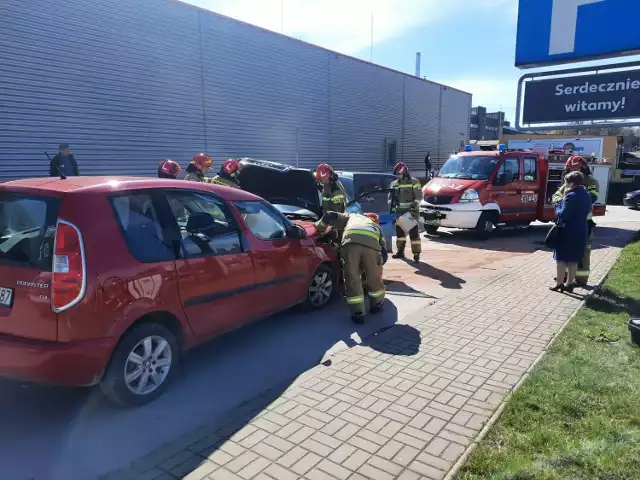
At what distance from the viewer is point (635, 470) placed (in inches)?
103

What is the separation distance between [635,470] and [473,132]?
61924 millimetres

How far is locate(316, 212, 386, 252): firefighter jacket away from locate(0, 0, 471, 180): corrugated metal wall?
8.65 meters

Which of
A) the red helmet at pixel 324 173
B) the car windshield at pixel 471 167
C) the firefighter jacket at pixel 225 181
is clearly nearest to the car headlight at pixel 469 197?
the car windshield at pixel 471 167

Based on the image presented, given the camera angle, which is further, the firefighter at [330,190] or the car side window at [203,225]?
the firefighter at [330,190]

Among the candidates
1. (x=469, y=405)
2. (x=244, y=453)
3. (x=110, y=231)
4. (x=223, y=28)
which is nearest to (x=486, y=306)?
(x=469, y=405)

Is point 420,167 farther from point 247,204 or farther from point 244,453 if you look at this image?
point 244,453

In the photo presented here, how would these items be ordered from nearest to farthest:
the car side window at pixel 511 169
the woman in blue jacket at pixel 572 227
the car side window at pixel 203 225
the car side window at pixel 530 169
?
the car side window at pixel 203 225 < the woman in blue jacket at pixel 572 227 < the car side window at pixel 511 169 < the car side window at pixel 530 169

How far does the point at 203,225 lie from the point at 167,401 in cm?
141

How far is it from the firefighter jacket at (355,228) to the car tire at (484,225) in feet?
21.3

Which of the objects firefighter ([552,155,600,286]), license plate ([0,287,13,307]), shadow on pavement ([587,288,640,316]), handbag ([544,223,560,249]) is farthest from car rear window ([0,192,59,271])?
firefighter ([552,155,600,286])

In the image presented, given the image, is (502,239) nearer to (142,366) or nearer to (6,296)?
(142,366)

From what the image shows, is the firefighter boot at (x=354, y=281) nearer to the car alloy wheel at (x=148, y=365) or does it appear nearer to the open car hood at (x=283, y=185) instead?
the car alloy wheel at (x=148, y=365)

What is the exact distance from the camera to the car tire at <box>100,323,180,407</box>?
3.19 meters

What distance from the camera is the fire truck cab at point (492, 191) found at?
1107 centimetres
